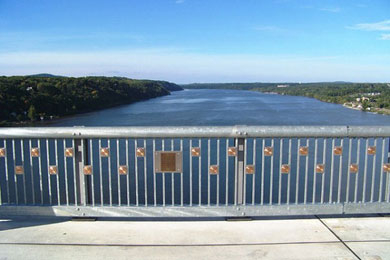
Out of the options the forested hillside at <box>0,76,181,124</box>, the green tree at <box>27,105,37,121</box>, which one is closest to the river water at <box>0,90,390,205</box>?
the green tree at <box>27,105,37,121</box>

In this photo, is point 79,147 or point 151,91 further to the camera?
point 151,91

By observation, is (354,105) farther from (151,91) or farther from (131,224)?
(131,224)

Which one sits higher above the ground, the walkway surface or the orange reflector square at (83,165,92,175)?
the orange reflector square at (83,165,92,175)

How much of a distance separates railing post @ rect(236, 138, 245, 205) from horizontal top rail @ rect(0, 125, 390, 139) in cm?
12

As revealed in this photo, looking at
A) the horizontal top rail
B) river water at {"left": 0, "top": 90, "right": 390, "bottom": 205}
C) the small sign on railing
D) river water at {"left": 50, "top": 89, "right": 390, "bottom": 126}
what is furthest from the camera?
river water at {"left": 50, "top": 89, "right": 390, "bottom": 126}

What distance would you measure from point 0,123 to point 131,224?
48.8m

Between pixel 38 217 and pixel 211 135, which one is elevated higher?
pixel 211 135

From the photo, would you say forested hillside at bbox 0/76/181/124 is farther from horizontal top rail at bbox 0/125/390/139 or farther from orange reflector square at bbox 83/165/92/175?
orange reflector square at bbox 83/165/92/175

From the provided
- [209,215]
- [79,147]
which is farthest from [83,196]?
[209,215]

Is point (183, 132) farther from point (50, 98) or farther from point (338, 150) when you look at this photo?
point (50, 98)

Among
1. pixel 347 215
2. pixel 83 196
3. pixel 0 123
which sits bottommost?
pixel 0 123

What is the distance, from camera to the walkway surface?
3.31 meters

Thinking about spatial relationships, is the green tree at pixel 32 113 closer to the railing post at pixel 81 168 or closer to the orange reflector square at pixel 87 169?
the railing post at pixel 81 168

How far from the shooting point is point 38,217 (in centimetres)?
418
